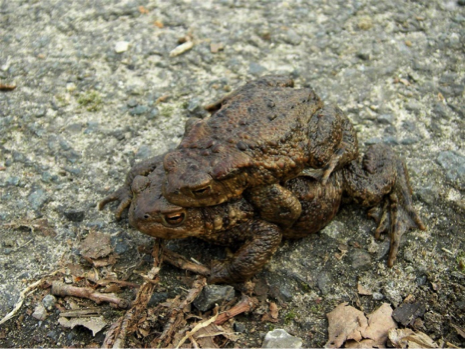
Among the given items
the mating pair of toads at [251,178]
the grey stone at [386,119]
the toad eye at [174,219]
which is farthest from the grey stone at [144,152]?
the grey stone at [386,119]

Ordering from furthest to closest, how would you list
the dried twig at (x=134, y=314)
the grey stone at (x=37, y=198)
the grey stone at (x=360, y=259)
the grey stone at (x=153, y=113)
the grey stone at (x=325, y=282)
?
the grey stone at (x=153, y=113)
the grey stone at (x=37, y=198)
the grey stone at (x=360, y=259)
the grey stone at (x=325, y=282)
the dried twig at (x=134, y=314)

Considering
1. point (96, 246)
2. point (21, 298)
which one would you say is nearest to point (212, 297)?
point (96, 246)

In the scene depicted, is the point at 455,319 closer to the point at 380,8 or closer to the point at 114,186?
the point at 114,186

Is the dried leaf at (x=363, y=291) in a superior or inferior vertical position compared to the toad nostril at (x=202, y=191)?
inferior

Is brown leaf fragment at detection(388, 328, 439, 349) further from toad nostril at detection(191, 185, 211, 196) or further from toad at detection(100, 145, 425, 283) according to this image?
toad nostril at detection(191, 185, 211, 196)

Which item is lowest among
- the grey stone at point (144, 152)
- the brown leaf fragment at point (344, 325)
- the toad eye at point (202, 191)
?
the brown leaf fragment at point (344, 325)

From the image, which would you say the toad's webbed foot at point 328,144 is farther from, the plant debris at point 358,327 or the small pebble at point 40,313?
the small pebble at point 40,313
